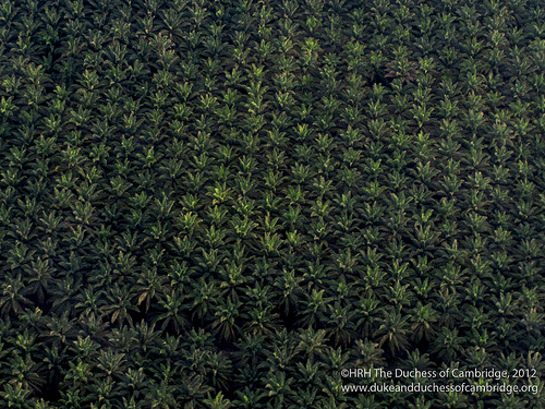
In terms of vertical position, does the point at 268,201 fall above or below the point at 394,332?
above

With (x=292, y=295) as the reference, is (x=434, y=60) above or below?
above

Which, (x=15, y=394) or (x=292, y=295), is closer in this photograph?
(x=15, y=394)

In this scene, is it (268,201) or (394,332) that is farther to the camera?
(268,201)

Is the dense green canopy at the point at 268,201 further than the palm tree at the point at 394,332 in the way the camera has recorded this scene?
No

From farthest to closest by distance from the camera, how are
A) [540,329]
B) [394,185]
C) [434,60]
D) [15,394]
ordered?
[434,60]
[394,185]
[540,329]
[15,394]

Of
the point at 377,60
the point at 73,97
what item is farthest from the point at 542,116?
the point at 73,97

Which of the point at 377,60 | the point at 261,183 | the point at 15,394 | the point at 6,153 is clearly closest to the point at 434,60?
the point at 377,60

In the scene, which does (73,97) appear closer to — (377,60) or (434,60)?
(377,60)

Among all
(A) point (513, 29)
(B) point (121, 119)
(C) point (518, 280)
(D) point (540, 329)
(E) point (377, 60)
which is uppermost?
(A) point (513, 29)

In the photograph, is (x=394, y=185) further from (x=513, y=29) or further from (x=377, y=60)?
(x=513, y=29)

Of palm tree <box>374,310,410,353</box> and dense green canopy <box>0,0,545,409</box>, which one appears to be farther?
palm tree <box>374,310,410,353</box>

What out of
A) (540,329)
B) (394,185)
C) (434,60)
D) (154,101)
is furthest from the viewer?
(434,60)
